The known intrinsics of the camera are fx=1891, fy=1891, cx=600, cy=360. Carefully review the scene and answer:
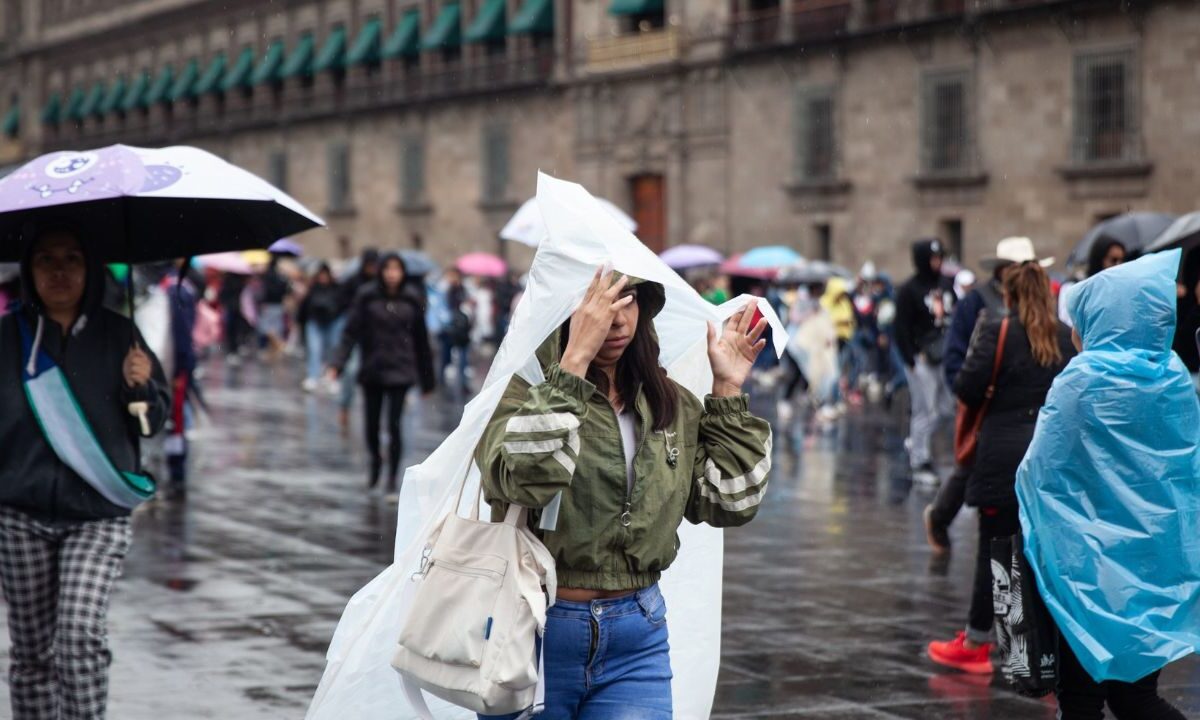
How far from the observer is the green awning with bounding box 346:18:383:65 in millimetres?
51656

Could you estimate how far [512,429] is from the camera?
3.95m

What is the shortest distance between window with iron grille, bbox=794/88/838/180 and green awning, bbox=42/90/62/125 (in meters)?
47.0

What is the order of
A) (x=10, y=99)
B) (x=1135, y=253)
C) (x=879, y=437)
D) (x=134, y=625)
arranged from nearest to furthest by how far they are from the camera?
(x=134, y=625), (x=1135, y=253), (x=879, y=437), (x=10, y=99)

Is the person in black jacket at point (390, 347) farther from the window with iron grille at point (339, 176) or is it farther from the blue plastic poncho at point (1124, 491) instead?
the window with iron grille at point (339, 176)

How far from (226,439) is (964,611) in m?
10.4

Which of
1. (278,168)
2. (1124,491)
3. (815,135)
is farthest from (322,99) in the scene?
(1124,491)

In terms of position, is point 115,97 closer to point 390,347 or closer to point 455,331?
point 455,331

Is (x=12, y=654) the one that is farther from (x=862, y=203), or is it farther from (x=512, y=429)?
(x=862, y=203)

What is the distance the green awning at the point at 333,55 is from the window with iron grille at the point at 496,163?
335 inches

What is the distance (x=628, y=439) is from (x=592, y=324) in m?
0.29

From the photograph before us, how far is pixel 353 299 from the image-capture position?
17984mm

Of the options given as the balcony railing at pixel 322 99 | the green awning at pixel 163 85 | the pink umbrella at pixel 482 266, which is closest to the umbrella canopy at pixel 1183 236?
the pink umbrella at pixel 482 266

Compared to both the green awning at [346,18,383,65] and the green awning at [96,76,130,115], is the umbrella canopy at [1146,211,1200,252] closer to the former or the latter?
the green awning at [346,18,383,65]

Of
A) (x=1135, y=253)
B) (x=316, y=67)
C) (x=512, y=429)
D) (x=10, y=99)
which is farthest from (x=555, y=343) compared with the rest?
(x=10, y=99)
